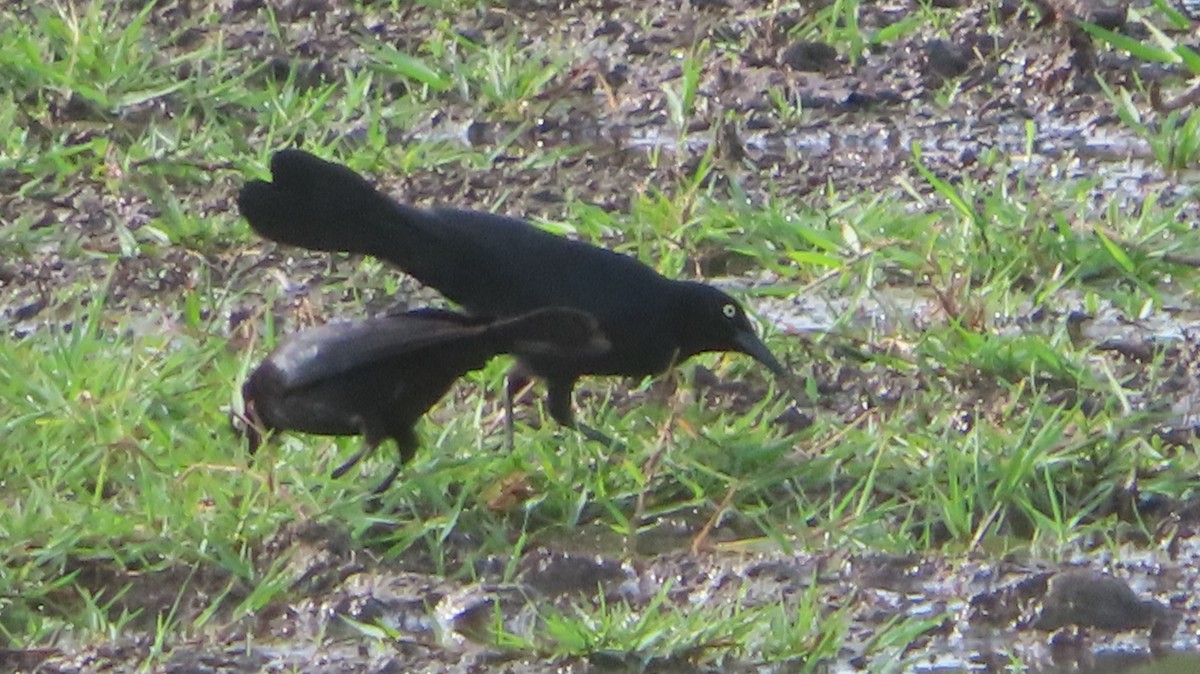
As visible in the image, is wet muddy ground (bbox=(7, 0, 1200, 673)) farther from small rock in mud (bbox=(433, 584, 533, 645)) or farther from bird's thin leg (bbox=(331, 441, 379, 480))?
bird's thin leg (bbox=(331, 441, 379, 480))

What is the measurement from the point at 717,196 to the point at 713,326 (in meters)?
1.34

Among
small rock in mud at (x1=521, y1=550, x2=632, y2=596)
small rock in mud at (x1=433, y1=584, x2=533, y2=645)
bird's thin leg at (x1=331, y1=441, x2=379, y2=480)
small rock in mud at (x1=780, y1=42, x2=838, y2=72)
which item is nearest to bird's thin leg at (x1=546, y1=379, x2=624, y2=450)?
bird's thin leg at (x1=331, y1=441, x2=379, y2=480)

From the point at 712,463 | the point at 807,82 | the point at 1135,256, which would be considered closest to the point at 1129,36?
the point at 807,82

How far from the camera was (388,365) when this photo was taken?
519 centimetres

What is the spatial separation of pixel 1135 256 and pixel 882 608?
205 cm

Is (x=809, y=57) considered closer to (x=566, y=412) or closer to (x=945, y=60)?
(x=945, y=60)

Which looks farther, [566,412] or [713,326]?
[713,326]

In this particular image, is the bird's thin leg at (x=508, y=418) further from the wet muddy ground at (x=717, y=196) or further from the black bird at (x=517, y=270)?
the wet muddy ground at (x=717, y=196)

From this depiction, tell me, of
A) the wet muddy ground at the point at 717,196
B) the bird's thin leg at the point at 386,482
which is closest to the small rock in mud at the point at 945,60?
the wet muddy ground at the point at 717,196

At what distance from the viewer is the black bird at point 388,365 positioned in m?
5.09

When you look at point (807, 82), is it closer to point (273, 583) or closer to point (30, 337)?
point (30, 337)

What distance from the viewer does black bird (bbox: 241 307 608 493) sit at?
16.7 ft

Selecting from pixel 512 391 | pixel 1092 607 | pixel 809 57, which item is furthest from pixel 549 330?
pixel 809 57

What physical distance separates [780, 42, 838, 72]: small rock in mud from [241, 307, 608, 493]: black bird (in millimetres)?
2656
